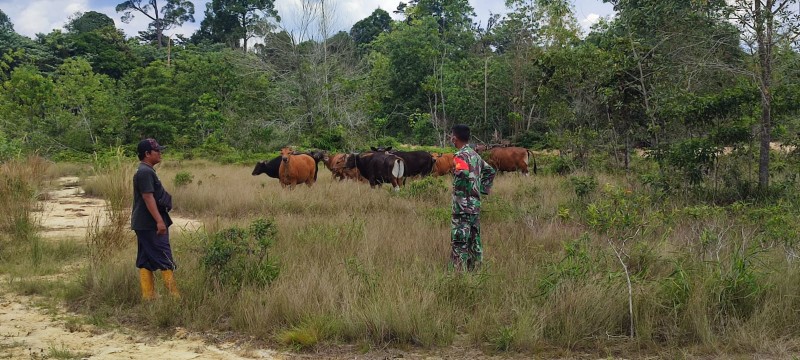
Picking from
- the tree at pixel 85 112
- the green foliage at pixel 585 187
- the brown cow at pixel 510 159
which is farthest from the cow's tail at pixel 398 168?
the tree at pixel 85 112

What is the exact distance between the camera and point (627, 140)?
14.6 metres

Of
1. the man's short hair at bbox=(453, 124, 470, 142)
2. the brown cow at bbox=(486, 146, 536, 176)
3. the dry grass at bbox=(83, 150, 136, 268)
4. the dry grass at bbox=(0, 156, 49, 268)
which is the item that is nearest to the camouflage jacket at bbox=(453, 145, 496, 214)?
the man's short hair at bbox=(453, 124, 470, 142)

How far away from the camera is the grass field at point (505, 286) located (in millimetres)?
4859

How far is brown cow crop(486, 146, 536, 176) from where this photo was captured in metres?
18.5

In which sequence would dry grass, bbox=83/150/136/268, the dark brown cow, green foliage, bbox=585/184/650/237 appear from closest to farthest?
green foliage, bbox=585/184/650/237 → dry grass, bbox=83/150/136/268 → the dark brown cow

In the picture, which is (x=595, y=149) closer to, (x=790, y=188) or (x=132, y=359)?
(x=790, y=188)

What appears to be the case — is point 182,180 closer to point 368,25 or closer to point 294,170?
point 294,170

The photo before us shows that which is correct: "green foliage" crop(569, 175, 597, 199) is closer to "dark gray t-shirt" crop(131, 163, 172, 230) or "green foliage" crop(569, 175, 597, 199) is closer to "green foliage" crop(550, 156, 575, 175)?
"green foliage" crop(550, 156, 575, 175)

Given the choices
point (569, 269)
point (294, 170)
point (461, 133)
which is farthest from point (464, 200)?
point (294, 170)

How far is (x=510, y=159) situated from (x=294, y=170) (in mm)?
7133

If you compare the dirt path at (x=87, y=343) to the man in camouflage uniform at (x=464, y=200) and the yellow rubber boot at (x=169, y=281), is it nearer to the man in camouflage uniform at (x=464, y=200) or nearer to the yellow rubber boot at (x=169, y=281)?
the yellow rubber boot at (x=169, y=281)

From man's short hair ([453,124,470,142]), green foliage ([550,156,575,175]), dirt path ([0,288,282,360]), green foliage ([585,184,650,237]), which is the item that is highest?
man's short hair ([453,124,470,142])

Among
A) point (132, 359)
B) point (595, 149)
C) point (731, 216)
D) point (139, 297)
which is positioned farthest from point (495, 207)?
point (595, 149)

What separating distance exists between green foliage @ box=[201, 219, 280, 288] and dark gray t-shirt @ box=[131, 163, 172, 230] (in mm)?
605
